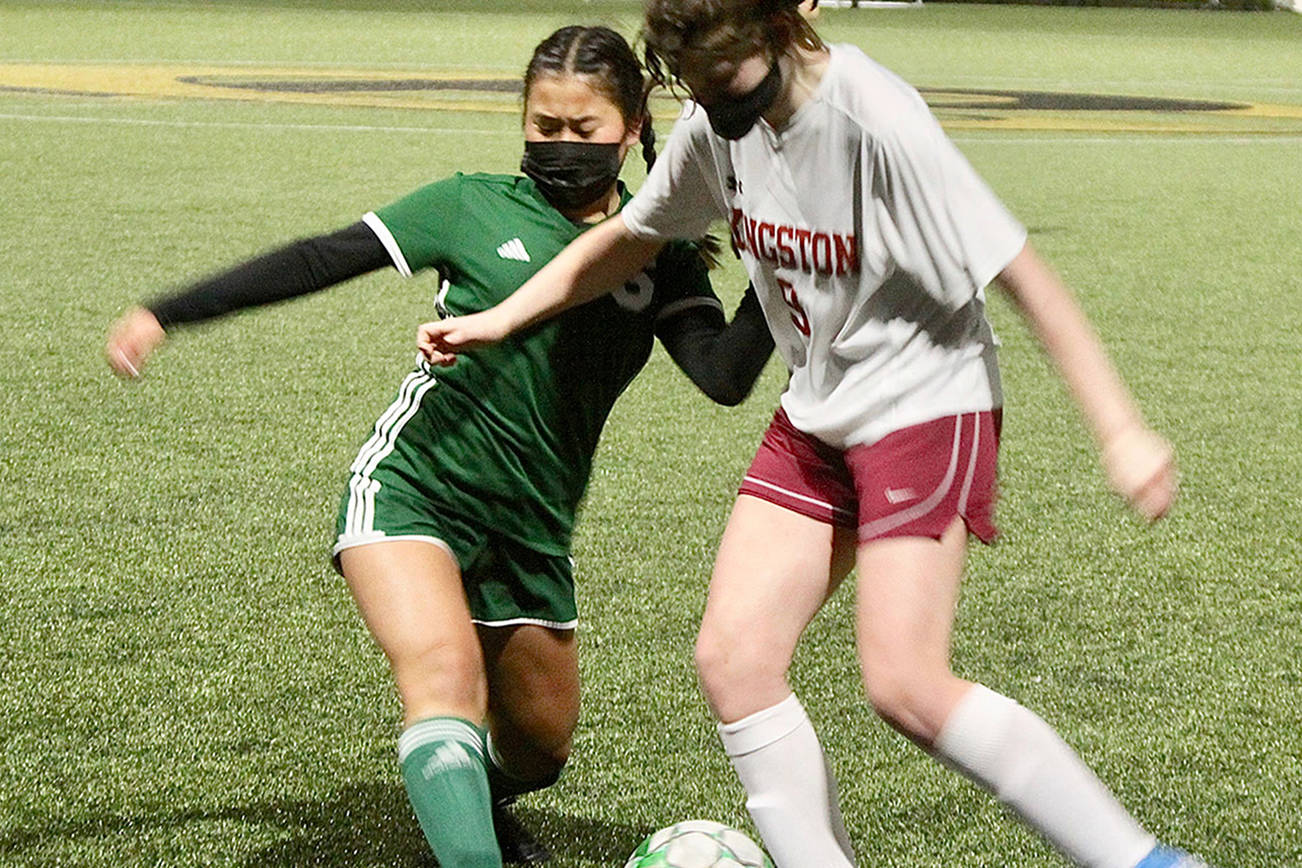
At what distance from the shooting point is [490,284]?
2975 millimetres

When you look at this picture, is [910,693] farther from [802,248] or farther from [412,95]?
[412,95]

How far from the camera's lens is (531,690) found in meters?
3.08

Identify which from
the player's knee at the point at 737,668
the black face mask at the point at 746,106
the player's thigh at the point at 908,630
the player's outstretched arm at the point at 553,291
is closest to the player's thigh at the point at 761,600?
the player's knee at the point at 737,668

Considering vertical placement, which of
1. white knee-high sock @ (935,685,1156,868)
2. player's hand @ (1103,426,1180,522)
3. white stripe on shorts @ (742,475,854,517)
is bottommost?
white knee-high sock @ (935,685,1156,868)

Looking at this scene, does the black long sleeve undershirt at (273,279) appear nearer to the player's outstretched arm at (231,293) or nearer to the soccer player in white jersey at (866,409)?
the player's outstretched arm at (231,293)

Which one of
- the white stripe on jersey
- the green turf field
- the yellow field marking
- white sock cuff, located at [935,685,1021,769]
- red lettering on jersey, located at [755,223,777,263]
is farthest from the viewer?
the yellow field marking

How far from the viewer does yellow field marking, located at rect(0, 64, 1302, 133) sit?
17531mm

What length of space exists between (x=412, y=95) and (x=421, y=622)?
650 inches

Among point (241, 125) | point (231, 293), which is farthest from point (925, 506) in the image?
point (241, 125)

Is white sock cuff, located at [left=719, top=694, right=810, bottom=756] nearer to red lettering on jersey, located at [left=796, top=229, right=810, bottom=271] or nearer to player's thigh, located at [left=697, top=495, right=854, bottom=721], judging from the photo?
player's thigh, located at [left=697, top=495, right=854, bottom=721]

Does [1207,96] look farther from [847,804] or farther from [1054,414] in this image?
[847,804]

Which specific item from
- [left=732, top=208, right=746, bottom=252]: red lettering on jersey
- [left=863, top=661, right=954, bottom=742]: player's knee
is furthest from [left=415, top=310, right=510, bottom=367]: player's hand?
[left=863, top=661, right=954, bottom=742]: player's knee

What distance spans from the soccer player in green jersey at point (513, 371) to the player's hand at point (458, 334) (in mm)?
125

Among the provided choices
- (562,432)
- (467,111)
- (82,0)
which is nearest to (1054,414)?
(562,432)
